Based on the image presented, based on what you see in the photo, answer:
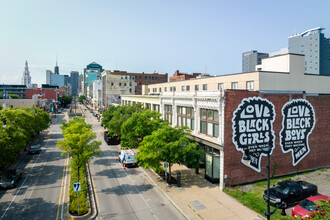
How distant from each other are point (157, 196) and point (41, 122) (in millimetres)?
36478

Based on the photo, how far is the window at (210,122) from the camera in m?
27.0

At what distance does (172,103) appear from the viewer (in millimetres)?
36656

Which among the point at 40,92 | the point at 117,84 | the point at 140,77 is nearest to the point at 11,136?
the point at 117,84

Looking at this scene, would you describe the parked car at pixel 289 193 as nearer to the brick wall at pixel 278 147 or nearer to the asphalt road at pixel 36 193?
the brick wall at pixel 278 147

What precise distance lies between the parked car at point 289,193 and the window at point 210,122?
817cm

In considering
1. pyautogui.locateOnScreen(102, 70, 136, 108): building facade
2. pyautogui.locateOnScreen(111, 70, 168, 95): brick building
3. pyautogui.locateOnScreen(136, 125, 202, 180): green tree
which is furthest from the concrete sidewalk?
pyautogui.locateOnScreen(111, 70, 168, 95): brick building

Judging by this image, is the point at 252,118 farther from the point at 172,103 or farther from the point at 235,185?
the point at 172,103

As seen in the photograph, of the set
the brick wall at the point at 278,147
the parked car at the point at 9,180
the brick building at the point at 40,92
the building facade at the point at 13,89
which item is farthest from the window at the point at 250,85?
the building facade at the point at 13,89

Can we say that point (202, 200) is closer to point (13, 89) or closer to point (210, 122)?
point (210, 122)

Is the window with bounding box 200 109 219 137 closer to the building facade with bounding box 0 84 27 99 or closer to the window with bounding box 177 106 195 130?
the window with bounding box 177 106 195 130

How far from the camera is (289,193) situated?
2188cm

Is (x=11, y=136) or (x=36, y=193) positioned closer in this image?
(x=36, y=193)

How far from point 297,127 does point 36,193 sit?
3125cm

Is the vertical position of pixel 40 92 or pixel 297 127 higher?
pixel 40 92
